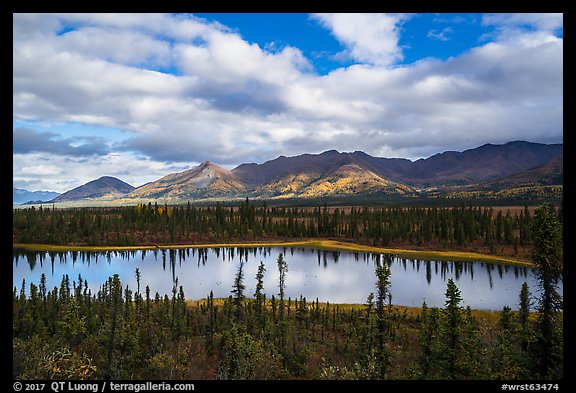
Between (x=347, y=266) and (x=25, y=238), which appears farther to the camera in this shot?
(x=25, y=238)

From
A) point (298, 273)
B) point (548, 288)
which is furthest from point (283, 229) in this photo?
point (548, 288)

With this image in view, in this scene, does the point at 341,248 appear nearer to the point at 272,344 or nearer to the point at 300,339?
the point at 300,339

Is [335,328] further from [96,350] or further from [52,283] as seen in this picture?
[52,283]

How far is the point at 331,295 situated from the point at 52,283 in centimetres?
6598

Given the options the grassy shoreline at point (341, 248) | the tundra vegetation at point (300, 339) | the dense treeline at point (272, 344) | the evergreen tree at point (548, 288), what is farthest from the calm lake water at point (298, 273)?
the evergreen tree at point (548, 288)

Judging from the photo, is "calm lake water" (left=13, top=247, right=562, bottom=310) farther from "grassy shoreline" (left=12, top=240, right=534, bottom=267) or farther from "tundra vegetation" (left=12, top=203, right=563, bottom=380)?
"tundra vegetation" (left=12, top=203, right=563, bottom=380)

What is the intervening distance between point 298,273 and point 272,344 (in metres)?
57.8

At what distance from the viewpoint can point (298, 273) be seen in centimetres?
8994

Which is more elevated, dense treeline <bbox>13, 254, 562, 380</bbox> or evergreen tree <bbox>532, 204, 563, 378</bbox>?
evergreen tree <bbox>532, 204, 563, 378</bbox>

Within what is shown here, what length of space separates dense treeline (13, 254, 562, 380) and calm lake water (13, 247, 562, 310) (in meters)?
12.6

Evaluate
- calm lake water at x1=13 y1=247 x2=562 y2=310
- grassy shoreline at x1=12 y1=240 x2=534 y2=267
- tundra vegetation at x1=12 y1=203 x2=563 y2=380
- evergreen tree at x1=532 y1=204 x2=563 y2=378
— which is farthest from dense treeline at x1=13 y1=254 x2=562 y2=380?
grassy shoreline at x1=12 y1=240 x2=534 y2=267

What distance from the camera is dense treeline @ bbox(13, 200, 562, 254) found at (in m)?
122

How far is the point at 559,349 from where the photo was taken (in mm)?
17391
